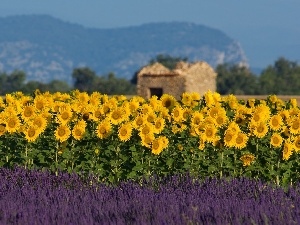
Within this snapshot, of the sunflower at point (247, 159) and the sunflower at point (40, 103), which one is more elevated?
the sunflower at point (40, 103)

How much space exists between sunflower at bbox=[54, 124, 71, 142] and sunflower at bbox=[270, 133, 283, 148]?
8.34 ft

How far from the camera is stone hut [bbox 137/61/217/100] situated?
32.0 m

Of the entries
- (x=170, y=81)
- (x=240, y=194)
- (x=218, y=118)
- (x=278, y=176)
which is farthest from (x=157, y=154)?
(x=170, y=81)

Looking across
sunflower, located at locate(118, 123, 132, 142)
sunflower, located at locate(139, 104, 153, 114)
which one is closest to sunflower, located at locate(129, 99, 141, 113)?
sunflower, located at locate(139, 104, 153, 114)

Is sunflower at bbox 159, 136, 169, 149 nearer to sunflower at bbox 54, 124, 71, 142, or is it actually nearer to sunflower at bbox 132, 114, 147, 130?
sunflower at bbox 132, 114, 147, 130

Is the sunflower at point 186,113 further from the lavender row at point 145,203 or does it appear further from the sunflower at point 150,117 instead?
the lavender row at point 145,203

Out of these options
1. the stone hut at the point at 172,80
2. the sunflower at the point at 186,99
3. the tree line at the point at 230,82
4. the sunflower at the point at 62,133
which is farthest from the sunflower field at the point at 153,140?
the tree line at the point at 230,82

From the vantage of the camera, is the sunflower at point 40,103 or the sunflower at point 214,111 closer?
the sunflower at point 214,111

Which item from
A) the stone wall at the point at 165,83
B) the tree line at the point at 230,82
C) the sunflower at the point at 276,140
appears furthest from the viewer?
the tree line at the point at 230,82

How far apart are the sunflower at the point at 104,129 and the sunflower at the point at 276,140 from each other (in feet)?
6.59

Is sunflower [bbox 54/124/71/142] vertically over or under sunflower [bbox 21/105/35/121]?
under

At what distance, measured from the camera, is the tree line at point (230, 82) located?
94.0 metres

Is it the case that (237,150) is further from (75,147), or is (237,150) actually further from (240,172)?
Result: (75,147)

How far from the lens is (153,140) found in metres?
9.38
